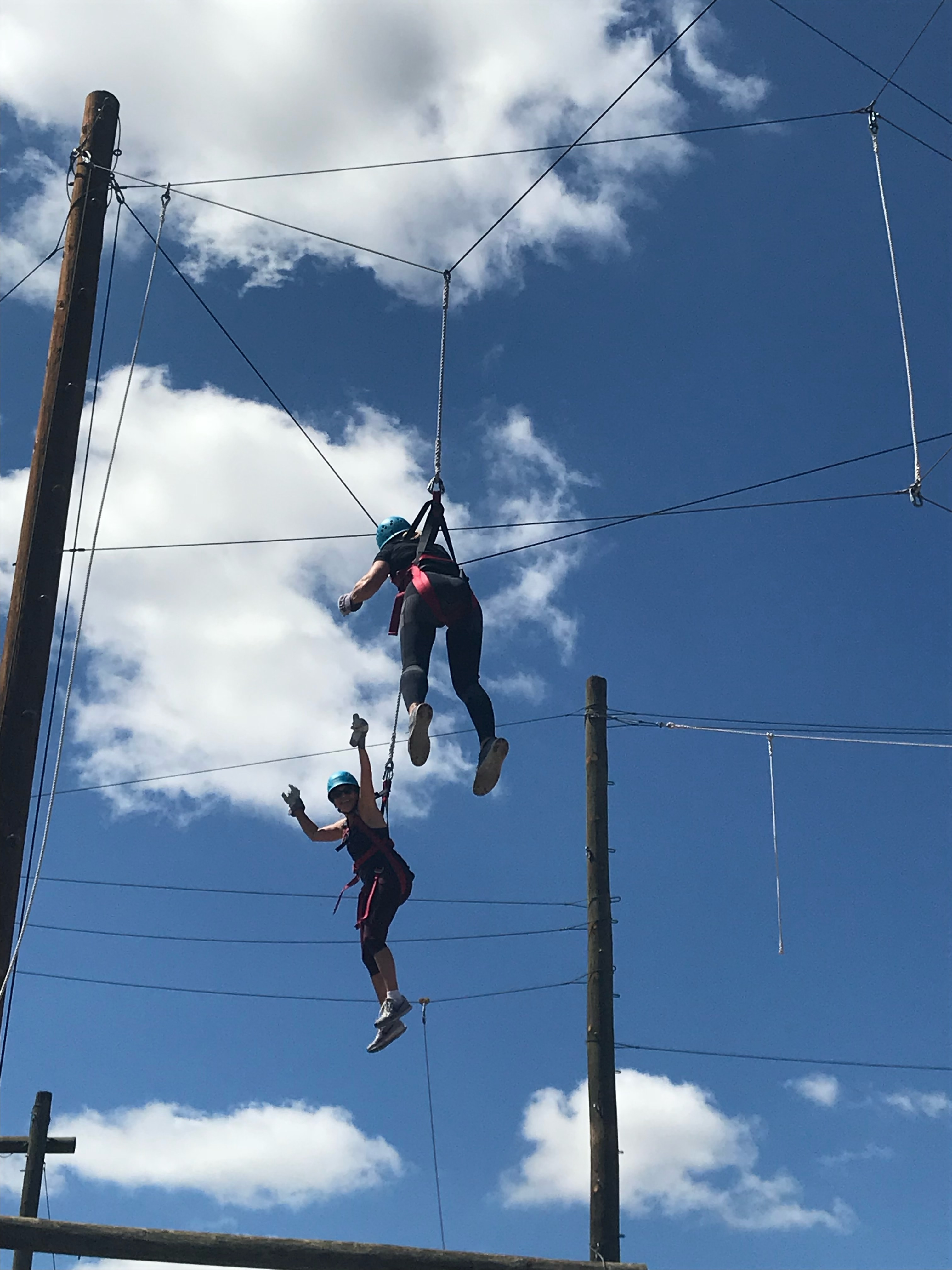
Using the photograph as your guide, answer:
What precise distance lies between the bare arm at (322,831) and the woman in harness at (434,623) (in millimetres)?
885

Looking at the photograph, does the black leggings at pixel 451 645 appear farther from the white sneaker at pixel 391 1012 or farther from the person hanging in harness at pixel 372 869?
Result: the white sneaker at pixel 391 1012

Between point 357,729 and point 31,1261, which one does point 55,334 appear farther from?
point 31,1261

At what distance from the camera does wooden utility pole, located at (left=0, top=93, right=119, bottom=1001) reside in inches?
254

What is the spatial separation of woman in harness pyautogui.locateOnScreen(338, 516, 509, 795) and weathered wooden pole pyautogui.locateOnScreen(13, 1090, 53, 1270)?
7811mm

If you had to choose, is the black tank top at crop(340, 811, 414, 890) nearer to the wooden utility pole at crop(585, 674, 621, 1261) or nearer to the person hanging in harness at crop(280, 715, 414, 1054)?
the person hanging in harness at crop(280, 715, 414, 1054)

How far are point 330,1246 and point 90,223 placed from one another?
5.50m

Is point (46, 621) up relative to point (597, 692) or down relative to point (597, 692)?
down

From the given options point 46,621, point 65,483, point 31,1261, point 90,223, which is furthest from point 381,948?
point 31,1261

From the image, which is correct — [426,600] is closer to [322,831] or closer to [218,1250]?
[322,831]

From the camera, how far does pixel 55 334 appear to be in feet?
24.4

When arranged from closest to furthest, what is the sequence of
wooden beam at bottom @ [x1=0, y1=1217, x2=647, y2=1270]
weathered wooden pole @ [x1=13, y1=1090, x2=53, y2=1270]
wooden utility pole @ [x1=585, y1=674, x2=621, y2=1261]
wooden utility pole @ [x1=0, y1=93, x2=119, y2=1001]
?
wooden beam at bottom @ [x1=0, y1=1217, x2=647, y2=1270] → wooden utility pole @ [x1=0, y1=93, x2=119, y2=1001] → wooden utility pole @ [x1=585, y1=674, x2=621, y2=1261] → weathered wooden pole @ [x1=13, y1=1090, x2=53, y2=1270]

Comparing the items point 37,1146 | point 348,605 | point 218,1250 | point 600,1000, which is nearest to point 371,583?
point 348,605

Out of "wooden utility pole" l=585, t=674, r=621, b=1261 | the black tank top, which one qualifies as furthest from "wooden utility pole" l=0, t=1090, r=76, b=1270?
the black tank top

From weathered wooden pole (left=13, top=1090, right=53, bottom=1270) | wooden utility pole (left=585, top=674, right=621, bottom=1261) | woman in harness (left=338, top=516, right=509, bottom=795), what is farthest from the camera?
weathered wooden pole (left=13, top=1090, right=53, bottom=1270)
